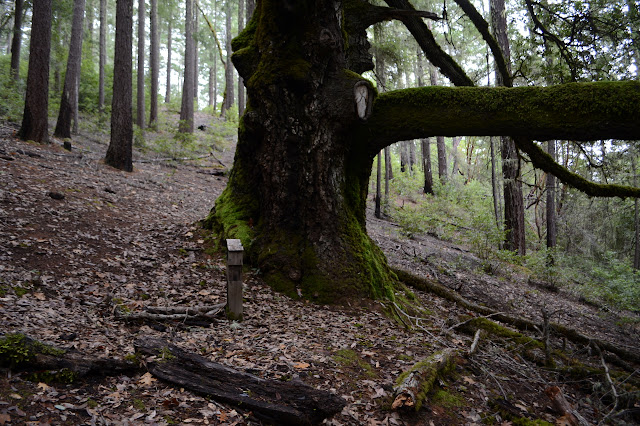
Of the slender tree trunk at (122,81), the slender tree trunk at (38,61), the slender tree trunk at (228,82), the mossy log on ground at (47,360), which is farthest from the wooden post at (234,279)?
the slender tree trunk at (228,82)

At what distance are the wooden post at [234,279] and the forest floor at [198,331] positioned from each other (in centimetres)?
18

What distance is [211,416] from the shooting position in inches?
111

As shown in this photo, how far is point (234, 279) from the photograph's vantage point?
451 centimetres

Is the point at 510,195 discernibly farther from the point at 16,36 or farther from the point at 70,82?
the point at 16,36

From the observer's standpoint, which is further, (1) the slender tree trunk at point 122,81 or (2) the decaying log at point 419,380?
(1) the slender tree trunk at point 122,81

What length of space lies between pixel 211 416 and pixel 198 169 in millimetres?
13706

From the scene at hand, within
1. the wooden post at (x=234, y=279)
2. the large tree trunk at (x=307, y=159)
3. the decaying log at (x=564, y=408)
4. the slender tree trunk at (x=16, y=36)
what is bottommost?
the decaying log at (x=564, y=408)

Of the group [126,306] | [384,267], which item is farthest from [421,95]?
[126,306]

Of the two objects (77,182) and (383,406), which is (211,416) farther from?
(77,182)

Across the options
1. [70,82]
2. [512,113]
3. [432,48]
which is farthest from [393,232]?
[70,82]

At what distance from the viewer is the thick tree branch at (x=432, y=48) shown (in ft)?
21.5

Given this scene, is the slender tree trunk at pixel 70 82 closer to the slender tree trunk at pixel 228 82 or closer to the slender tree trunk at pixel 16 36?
the slender tree trunk at pixel 16 36

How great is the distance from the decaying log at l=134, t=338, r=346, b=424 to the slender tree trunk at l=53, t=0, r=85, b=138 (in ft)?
39.2

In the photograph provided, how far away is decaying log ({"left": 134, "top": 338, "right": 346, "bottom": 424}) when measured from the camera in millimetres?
2922
